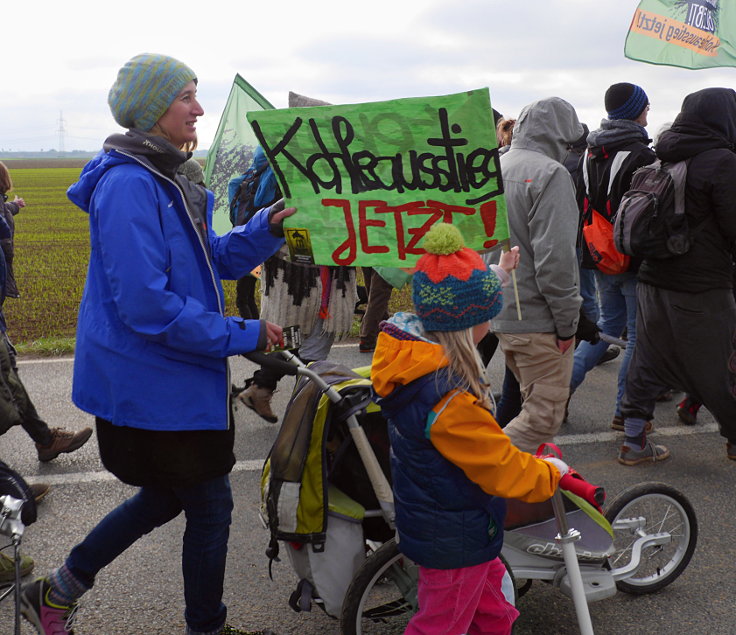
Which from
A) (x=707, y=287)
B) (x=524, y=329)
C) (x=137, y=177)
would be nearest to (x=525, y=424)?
(x=524, y=329)

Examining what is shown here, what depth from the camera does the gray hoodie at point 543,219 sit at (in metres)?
3.46

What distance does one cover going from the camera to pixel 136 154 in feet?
7.55

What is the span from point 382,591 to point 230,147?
391cm

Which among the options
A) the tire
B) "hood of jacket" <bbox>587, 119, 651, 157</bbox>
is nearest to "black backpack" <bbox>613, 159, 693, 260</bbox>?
"hood of jacket" <bbox>587, 119, 651, 157</bbox>

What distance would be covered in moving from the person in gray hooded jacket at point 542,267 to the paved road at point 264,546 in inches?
30.1

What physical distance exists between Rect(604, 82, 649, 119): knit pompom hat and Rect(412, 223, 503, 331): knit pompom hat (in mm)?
3188

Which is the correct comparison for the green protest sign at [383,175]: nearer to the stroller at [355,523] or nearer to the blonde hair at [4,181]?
the stroller at [355,523]

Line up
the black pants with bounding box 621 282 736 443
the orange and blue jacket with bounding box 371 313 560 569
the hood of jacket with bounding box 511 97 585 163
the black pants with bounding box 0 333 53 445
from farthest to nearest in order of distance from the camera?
the black pants with bounding box 0 333 53 445, the black pants with bounding box 621 282 736 443, the hood of jacket with bounding box 511 97 585 163, the orange and blue jacket with bounding box 371 313 560 569

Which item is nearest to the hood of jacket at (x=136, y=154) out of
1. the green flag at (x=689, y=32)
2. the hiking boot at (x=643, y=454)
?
the hiking boot at (x=643, y=454)

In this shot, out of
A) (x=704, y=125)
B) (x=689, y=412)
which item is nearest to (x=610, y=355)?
(x=689, y=412)

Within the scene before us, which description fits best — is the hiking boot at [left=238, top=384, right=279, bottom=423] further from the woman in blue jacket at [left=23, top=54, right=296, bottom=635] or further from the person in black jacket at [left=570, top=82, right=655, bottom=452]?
the woman in blue jacket at [left=23, top=54, right=296, bottom=635]

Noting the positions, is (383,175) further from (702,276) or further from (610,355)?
(610,355)

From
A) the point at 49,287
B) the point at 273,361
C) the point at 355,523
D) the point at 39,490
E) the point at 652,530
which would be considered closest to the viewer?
the point at 273,361

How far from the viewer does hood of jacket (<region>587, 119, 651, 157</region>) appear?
15.7 feet
